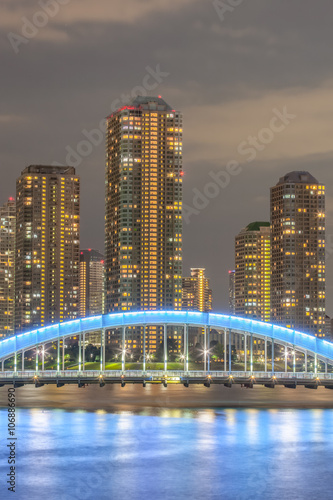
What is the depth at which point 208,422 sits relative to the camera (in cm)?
11088

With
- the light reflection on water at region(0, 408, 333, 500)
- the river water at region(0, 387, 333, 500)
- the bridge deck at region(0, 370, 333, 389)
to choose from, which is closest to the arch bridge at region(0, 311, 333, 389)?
the bridge deck at region(0, 370, 333, 389)

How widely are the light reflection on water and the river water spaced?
0.08 m

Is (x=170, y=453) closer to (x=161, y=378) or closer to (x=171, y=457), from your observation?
(x=171, y=457)

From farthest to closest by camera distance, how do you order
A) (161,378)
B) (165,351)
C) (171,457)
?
(165,351) < (161,378) < (171,457)

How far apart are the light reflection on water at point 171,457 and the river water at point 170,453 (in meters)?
0.08

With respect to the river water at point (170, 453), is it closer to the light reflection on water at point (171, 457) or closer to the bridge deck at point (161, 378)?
the light reflection on water at point (171, 457)

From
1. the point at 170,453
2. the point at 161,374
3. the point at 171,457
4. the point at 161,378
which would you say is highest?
the point at 161,374

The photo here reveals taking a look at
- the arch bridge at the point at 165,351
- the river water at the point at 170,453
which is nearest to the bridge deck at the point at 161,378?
the arch bridge at the point at 165,351

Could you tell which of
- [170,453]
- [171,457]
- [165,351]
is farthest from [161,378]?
[171,457]

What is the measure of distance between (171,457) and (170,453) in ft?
6.36

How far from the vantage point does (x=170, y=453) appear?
86.4m

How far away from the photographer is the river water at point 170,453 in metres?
71.6

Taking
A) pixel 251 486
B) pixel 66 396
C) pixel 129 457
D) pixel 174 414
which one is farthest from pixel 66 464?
pixel 66 396

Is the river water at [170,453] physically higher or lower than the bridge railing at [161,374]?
lower
